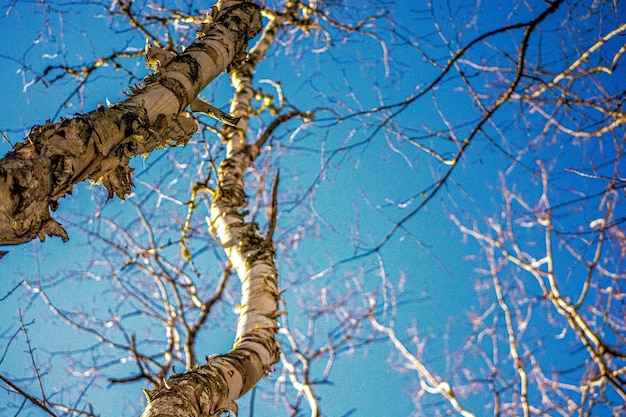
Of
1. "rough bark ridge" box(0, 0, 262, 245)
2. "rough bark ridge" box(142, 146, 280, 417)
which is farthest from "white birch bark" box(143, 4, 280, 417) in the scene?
"rough bark ridge" box(0, 0, 262, 245)

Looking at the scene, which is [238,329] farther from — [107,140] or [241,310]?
[107,140]

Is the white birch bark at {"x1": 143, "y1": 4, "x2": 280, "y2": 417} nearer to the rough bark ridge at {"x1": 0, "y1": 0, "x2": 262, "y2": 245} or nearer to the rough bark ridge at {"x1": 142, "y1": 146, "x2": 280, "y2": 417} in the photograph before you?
the rough bark ridge at {"x1": 142, "y1": 146, "x2": 280, "y2": 417}

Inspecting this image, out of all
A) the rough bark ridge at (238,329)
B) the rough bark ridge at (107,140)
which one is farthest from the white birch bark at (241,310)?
the rough bark ridge at (107,140)

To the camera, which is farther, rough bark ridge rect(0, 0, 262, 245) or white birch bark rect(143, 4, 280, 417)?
white birch bark rect(143, 4, 280, 417)

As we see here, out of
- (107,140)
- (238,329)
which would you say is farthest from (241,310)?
(107,140)

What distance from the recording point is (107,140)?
4.65 ft

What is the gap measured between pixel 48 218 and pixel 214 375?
0.89 m

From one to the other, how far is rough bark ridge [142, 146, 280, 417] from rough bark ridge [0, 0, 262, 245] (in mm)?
655

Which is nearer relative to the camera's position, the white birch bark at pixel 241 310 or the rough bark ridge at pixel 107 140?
the rough bark ridge at pixel 107 140

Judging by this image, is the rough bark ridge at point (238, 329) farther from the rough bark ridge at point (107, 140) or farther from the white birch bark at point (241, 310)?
the rough bark ridge at point (107, 140)

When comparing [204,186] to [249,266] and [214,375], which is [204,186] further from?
[214,375]

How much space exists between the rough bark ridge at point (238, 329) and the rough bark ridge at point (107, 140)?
2.15 feet

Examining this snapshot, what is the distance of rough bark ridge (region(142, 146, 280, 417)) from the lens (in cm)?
160

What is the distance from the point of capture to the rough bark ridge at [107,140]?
1173 mm
